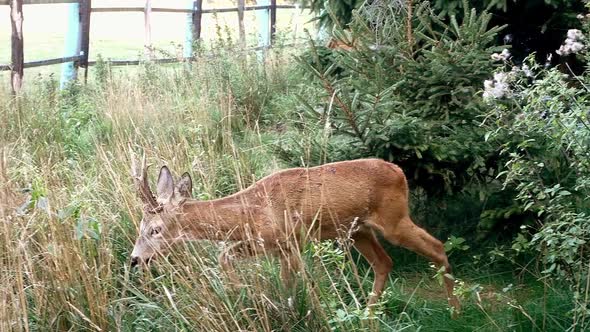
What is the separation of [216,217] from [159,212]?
35cm

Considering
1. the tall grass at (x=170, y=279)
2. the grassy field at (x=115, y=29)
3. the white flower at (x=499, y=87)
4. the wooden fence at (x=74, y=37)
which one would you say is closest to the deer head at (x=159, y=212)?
the tall grass at (x=170, y=279)

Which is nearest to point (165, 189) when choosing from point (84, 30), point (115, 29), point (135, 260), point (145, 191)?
point (145, 191)

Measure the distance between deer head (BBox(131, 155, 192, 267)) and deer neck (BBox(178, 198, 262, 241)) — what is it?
0.07m

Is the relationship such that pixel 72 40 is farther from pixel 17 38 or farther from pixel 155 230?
pixel 155 230

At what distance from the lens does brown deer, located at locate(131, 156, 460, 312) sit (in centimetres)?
583

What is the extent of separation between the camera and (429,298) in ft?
20.8

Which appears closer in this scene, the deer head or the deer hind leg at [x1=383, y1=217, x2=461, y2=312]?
the deer head

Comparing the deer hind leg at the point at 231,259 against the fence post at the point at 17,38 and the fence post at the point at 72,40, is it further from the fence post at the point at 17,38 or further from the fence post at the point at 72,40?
the fence post at the point at 72,40

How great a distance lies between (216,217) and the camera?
5.90 metres

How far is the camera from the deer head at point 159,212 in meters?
5.66

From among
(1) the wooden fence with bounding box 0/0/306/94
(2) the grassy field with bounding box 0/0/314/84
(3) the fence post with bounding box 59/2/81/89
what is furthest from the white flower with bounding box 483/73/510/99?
(2) the grassy field with bounding box 0/0/314/84

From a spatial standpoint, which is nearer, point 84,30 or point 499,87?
point 499,87

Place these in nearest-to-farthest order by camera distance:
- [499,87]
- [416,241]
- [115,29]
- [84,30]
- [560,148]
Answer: [499,87], [560,148], [416,241], [84,30], [115,29]

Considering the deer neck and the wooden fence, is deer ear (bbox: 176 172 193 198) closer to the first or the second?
the deer neck
